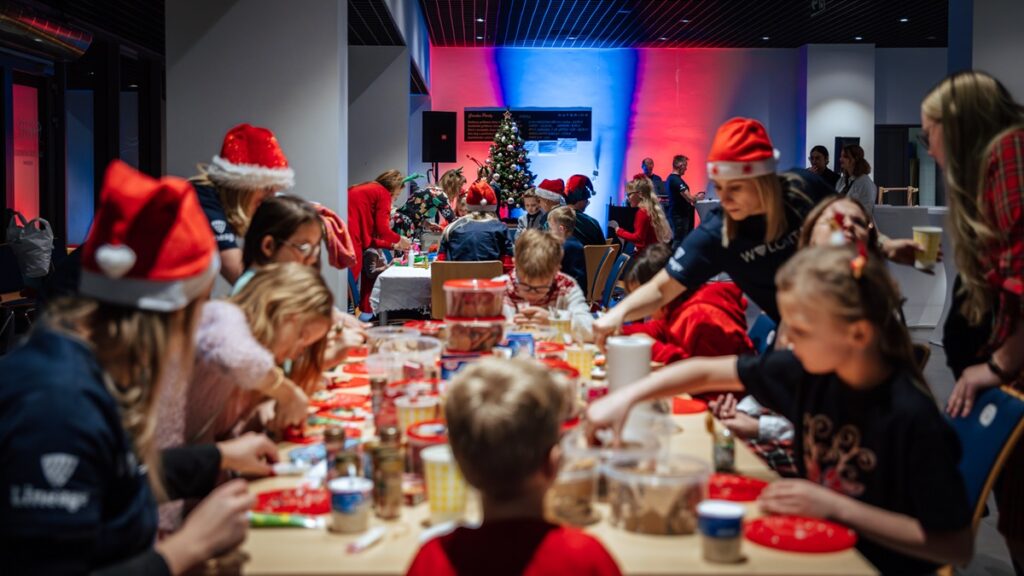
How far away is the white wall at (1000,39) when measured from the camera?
786cm

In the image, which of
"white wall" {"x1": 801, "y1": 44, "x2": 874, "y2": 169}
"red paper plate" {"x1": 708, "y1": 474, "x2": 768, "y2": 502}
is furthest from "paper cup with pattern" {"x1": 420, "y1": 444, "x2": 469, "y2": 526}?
"white wall" {"x1": 801, "y1": 44, "x2": 874, "y2": 169}

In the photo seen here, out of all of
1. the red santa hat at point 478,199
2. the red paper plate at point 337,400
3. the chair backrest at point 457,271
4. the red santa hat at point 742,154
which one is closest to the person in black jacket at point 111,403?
the red paper plate at point 337,400

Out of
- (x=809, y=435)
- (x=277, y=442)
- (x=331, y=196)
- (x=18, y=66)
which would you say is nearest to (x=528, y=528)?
(x=809, y=435)

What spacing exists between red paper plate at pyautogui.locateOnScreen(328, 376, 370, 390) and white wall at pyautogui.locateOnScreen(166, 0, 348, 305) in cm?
300

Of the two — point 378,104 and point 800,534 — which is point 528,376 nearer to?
point 800,534

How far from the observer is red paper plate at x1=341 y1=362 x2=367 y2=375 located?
379cm

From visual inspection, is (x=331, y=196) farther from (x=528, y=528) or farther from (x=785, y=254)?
(x=528, y=528)

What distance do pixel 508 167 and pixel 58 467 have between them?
1343 cm

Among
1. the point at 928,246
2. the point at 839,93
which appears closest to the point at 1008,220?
the point at 928,246

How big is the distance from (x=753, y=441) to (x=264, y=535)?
5.90 feet

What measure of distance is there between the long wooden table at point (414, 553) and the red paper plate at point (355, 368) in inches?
72.2

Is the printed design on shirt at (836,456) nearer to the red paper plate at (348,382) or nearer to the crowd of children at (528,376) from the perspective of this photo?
the crowd of children at (528,376)

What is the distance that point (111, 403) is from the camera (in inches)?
63.5

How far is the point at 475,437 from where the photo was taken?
153 cm
